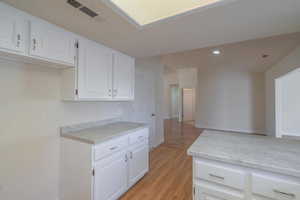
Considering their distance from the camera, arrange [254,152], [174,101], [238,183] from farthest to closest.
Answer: [174,101] → [254,152] → [238,183]

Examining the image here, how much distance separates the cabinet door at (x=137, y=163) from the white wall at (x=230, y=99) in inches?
178

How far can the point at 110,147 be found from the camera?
173cm

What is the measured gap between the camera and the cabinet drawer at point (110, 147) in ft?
5.17

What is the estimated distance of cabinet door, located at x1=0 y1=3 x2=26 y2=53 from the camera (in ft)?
3.72

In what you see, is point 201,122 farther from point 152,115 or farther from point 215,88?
point 152,115

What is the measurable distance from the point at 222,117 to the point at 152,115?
359cm

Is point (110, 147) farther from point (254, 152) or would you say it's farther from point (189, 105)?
point (189, 105)

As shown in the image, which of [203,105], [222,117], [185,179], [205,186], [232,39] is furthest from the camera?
[203,105]

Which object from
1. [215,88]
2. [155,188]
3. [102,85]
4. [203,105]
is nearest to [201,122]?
[203,105]

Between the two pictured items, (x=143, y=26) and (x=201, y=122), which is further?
(x=201, y=122)

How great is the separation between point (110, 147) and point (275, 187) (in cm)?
156

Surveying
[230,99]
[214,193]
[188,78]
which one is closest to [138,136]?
[214,193]

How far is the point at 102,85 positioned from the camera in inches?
79.8

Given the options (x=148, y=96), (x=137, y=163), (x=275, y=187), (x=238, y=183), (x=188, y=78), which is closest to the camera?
(x=275, y=187)
